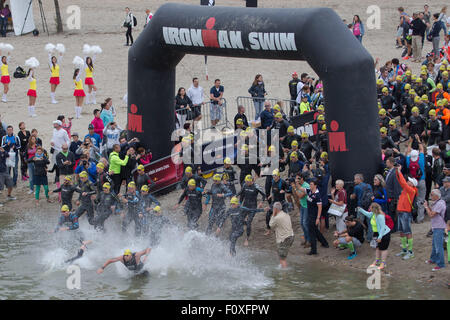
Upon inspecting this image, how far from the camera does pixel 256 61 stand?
34.1 m

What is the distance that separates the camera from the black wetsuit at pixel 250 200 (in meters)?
17.9

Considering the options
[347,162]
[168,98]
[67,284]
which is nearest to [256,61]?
[168,98]

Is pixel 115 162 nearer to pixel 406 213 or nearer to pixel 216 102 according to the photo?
pixel 216 102

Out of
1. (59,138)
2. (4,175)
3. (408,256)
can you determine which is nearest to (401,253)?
Answer: (408,256)

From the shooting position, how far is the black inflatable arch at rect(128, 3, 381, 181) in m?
17.0

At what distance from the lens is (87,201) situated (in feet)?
63.0

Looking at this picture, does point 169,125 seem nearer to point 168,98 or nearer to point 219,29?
point 168,98

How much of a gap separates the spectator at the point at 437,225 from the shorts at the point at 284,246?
2.85 m

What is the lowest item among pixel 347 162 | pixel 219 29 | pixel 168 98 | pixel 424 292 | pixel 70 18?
pixel 424 292

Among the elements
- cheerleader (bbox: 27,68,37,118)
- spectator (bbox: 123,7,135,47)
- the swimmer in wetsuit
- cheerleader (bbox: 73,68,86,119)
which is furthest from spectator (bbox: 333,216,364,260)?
spectator (bbox: 123,7,135,47)

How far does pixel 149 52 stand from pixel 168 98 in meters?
1.38

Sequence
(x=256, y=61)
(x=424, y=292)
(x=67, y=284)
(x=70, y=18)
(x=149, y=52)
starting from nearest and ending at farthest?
(x=424, y=292) → (x=67, y=284) → (x=149, y=52) → (x=256, y=61) → (x=70, y=18)

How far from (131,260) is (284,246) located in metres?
3.15

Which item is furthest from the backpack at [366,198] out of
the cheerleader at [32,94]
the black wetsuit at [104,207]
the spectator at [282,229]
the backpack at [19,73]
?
the backpack at [19,73]
